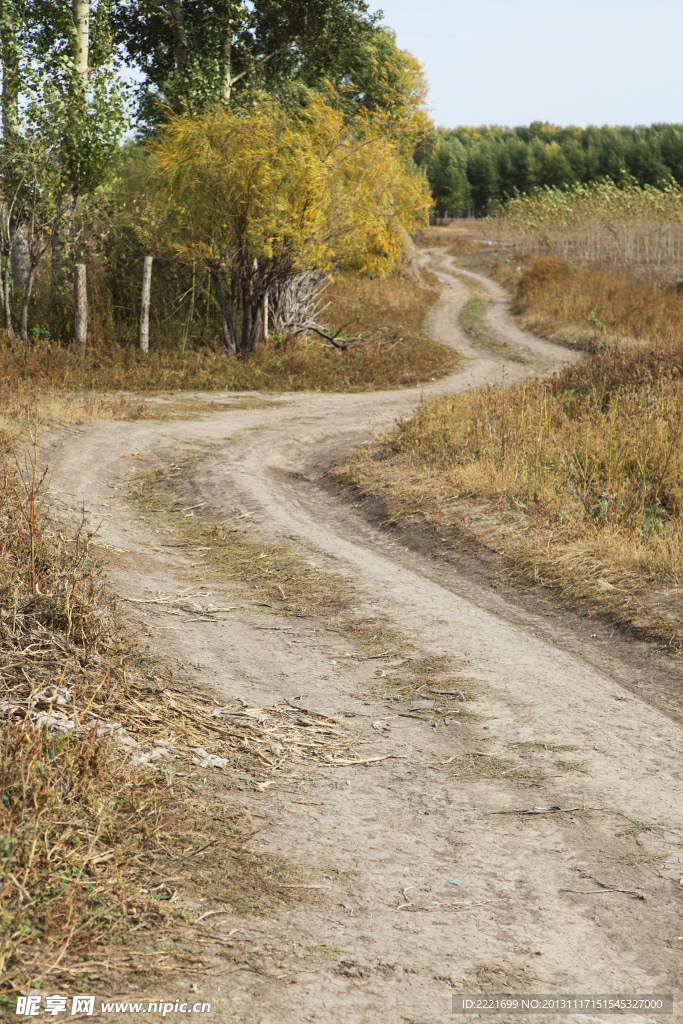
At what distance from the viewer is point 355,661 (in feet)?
16.9

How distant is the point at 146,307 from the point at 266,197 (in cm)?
321

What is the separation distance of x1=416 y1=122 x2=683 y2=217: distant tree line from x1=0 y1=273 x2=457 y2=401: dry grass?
62.4 metres

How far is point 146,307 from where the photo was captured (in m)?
16.1

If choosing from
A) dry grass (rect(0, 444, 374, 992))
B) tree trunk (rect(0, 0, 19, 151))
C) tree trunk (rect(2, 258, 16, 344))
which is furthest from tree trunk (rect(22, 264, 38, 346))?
dry grass (rect(0, 444, 374, 992))

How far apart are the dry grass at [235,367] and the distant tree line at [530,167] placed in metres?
62.4

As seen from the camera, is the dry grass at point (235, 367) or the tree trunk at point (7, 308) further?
the tree trunk at point (7, 308)

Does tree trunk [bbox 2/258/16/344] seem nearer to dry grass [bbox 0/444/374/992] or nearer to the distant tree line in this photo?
dry grass [bbox 0/444/374/992]

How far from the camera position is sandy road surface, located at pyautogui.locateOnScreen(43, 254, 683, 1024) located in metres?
2.71

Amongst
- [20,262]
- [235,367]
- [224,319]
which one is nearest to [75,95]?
[20,262]

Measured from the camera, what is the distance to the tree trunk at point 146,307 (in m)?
15.9

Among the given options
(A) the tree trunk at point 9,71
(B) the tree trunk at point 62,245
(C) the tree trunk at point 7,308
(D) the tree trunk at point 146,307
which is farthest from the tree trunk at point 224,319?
(A) the tree trunk at point 9,71

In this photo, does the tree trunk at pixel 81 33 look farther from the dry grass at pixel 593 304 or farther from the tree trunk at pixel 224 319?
the dry grass at pixel 593 304

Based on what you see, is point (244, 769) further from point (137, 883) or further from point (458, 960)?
point (458, 960)

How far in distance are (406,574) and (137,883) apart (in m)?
4.23
